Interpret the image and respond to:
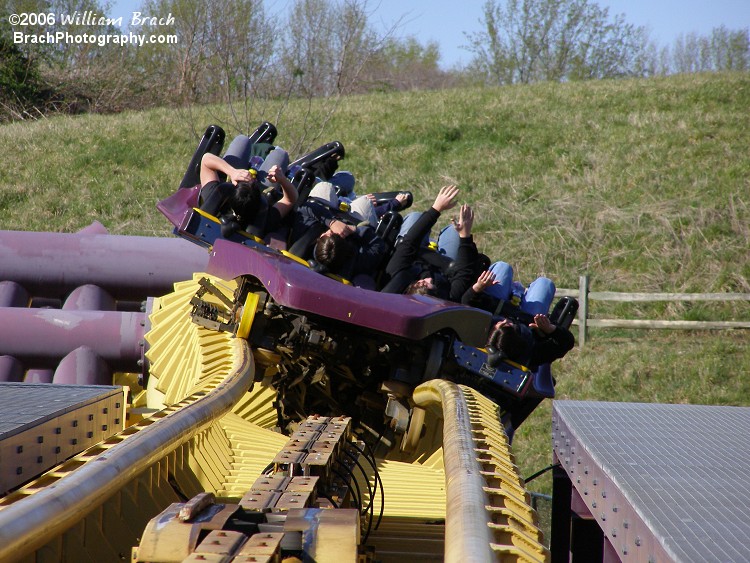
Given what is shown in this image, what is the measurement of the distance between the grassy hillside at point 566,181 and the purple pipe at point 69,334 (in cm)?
398

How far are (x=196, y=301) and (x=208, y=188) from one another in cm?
116

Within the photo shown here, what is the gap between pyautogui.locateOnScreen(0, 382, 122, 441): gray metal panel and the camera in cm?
226

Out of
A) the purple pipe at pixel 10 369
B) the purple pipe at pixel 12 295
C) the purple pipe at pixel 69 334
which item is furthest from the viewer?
the purple pipe at pixel 12 295

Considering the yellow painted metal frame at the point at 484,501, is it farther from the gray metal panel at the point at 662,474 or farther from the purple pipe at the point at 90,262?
the purple pipe at the point at 90,262

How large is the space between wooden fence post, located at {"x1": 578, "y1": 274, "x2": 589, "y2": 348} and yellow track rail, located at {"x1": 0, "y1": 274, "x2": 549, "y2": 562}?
26.9 ft

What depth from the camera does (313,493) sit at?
2.12 meters

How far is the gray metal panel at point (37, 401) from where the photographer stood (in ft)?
7.41

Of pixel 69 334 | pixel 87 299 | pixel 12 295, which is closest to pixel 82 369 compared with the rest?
pixel 69 334

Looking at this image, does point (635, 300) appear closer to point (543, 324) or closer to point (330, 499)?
point (543, 324)

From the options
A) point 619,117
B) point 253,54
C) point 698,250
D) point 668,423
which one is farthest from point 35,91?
point 668,423

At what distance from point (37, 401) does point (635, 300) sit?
11366 millimetres
